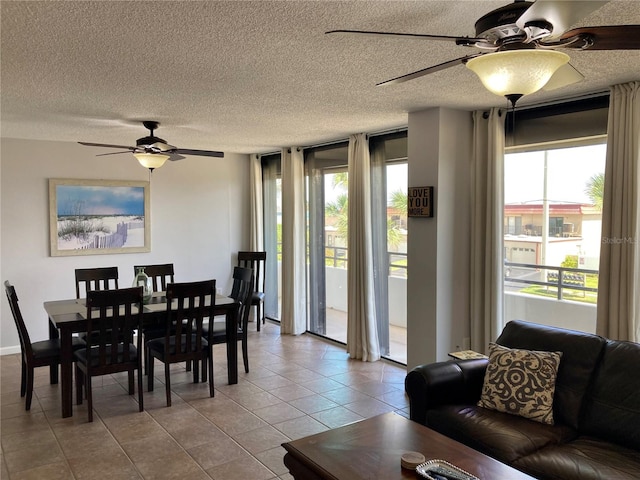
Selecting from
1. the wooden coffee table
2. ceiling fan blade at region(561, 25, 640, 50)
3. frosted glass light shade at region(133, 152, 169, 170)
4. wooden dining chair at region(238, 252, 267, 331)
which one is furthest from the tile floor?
ceiling fan blade at region(561, 25, 640, 50)

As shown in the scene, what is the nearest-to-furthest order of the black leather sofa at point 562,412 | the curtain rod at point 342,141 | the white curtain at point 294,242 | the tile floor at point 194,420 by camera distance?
1. the black leather sofa at point 562,412
2. the tile floor at point 194,420
3. the curtain rod at point 342,141
4. the white curtain at point 294,242

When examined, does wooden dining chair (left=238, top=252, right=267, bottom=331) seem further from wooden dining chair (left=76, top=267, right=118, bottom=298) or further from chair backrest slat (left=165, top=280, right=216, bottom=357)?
chair backrest slat (left=165, top=280, right=216, bottom=357)

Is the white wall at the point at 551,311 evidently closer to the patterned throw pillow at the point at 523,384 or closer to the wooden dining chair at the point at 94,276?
the patterned throw pillow at the point at 523,384

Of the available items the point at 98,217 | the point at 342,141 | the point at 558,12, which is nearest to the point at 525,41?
the point at 558,12

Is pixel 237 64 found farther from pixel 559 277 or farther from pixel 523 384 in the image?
pixel 559 277

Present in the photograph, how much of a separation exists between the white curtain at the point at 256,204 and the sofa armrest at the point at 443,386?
446cm

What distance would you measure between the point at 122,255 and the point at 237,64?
13.6 feet

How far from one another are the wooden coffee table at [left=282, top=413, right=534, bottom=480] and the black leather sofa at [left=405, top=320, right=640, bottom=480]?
0.33 metres

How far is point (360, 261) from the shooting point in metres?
5.43

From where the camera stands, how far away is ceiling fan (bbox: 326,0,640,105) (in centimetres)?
152

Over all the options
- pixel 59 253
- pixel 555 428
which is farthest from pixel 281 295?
pixel 555 428

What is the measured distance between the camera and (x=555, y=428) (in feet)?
9.00

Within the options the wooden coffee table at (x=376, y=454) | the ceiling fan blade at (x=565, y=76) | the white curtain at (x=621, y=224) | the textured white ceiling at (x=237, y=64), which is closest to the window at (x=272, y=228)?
the textured white ceiling at (x=237, y=64)

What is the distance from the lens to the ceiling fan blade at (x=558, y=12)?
4.51ft
